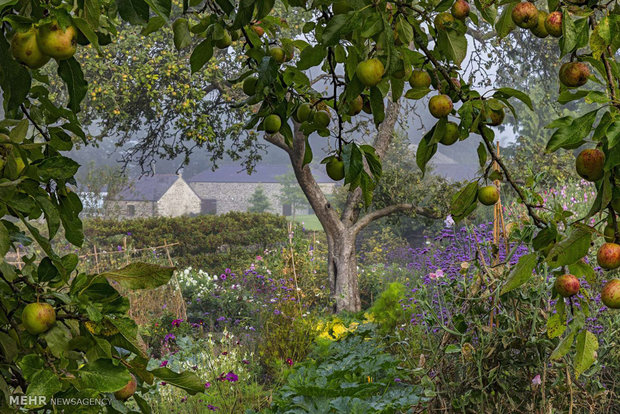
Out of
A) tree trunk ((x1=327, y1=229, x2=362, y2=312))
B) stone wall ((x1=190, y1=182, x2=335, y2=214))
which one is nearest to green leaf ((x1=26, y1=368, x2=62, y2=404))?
tree trunk ((x1=327, y1=229, x2=362, y2=312))

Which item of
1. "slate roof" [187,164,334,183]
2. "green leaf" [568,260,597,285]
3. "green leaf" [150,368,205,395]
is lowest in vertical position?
"green leaf" [150,368,205,395]

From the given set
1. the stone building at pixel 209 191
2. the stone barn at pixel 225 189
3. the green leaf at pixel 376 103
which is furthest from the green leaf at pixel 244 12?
the stone barn at pixel 225 189

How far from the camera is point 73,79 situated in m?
1.03

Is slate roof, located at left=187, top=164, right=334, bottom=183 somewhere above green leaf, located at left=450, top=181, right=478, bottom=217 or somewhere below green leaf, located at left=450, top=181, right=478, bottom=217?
above

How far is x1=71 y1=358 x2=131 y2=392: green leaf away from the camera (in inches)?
35.4

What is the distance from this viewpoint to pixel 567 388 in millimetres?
2553

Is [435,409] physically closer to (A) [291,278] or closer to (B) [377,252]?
(A) [291,278]

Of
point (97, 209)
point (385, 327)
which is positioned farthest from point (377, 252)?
point (97, 209)

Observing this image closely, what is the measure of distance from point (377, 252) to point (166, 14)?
43.7ft

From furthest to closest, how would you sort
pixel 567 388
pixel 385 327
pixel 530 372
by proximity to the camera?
1. pixel 385 327
2. pixel 530 372
3. pixel 567 388

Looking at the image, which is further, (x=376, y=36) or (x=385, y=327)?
(x=385, y=327)

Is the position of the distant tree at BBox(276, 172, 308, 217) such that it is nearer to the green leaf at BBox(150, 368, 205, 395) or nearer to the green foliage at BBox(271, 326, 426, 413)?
the green foliage at BBox(271, 326, 426, 413)

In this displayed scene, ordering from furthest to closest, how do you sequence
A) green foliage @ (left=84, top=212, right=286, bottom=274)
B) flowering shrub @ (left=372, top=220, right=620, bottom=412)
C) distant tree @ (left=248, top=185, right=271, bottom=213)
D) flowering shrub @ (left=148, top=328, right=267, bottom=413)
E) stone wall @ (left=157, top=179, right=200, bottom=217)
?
1. distant tree @ (left=248, top=185, right=271, bottom=213)
2. stone wall @ (left=157, top=179, right=200, bottom=217)
3. green foliage @ (left=84, top=212, right=286, bottom=274)
4. flowering shrub @ (left=148, top=328, right=267, bottom=413)
5. flowering shrub @ (left=372, top=220, right=620, bottom=412)

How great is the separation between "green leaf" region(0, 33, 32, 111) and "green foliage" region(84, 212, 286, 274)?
11.0 m
